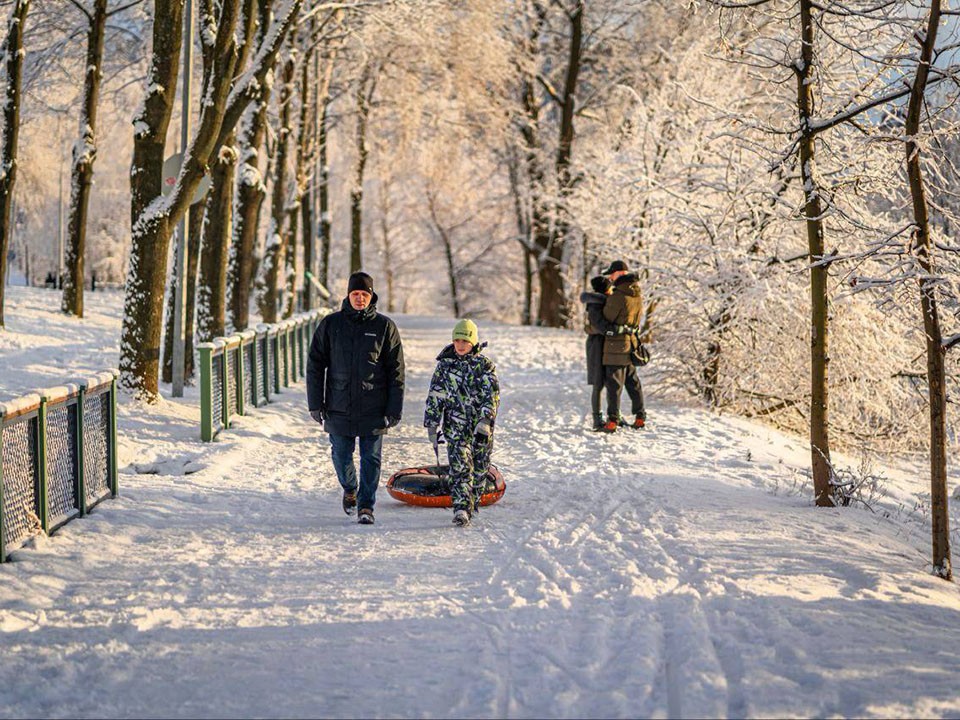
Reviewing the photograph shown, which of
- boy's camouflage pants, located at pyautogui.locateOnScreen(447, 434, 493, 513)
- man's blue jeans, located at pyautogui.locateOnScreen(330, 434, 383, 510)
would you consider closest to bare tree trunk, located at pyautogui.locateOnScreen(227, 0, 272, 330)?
man's blue jeans, located at pyautogui.locateOnScreen(330, 434, 383, 510)

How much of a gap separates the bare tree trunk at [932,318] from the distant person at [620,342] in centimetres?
537

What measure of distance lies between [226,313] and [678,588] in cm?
1263

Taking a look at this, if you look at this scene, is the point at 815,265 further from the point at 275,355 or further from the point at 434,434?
the point at 275,355

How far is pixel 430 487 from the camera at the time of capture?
28.9ft

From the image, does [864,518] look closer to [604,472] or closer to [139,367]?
[604,472]

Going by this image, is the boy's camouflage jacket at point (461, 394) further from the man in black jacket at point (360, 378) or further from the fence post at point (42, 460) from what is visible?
the fence post at point (42, 460)

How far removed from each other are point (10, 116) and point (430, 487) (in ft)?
47.8

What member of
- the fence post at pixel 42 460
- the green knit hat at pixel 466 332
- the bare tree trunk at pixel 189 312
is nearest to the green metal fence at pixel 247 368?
the bare tree trunk at pixel 189 312

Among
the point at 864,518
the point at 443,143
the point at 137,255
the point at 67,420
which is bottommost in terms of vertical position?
the point at 864,518

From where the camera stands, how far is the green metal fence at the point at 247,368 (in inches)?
437

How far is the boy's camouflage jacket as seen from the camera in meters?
7.86

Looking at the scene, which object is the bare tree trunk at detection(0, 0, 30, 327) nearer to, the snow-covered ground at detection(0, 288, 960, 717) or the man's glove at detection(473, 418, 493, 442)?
the snow-covered ground at detection(0, 288, 960, 717)

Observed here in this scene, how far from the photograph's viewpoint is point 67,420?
7480 mm

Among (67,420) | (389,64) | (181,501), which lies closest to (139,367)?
(181,501)
